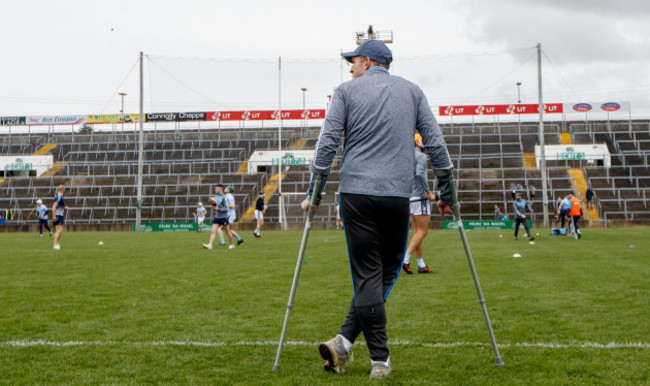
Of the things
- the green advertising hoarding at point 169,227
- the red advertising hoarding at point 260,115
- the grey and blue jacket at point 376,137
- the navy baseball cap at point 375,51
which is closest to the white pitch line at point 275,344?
the grey and blue jacket at point 376,137

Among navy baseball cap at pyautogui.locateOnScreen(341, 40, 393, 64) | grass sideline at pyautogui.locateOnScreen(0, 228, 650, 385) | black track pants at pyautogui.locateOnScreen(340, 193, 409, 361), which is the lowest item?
grass sideline at pyautogui.locateOnScreen(0, 228, 650, 385)

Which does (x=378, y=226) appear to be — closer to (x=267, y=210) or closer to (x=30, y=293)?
(x=30, y=293)

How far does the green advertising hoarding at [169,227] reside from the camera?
125 feet

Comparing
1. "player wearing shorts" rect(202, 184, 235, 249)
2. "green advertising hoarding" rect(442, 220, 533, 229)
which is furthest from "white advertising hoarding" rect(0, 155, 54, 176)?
"player wearing shorts" rect(202, 184, 235, 249)

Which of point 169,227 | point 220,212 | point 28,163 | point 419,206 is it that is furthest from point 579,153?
point 28,163

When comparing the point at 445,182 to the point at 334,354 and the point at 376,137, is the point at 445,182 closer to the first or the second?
the point at 376,137

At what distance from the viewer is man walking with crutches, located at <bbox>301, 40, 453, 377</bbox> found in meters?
4.13

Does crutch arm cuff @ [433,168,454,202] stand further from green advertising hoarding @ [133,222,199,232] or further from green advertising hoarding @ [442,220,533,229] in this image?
green advertising hoarding @ [133,222,199,232]

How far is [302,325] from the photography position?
5.95 metres

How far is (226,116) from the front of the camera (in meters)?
58.5

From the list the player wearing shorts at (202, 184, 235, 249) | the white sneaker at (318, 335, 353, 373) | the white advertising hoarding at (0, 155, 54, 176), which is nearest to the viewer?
the white sneaker at (318, 335, 353, 373)

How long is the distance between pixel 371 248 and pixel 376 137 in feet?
2.45

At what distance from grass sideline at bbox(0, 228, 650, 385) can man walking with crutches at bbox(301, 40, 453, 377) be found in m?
0.29

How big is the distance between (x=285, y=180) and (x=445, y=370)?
41415 mm
